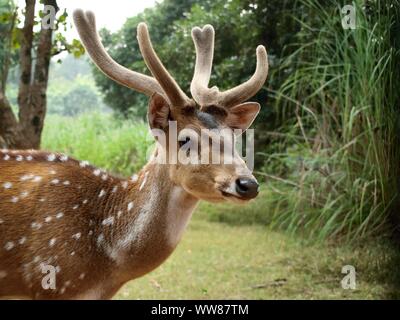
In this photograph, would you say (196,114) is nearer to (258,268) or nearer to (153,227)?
(153,227)

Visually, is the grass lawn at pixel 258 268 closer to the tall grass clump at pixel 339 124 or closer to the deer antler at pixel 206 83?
the tall grass clump at pixel 339 124

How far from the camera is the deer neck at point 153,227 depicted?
1.03 m

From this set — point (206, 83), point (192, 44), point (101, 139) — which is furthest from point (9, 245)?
point (192, 44)

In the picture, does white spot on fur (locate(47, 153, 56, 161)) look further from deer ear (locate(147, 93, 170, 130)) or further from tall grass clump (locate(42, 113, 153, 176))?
tall grass clump (locate(42, 113, 153, 176))

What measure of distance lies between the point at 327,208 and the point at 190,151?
128 cm

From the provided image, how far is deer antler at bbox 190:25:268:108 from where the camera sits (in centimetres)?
104

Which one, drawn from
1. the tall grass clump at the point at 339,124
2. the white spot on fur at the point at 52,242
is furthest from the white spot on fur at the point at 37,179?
the tall grass clump at the point at 339,124

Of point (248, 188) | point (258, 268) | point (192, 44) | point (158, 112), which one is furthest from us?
point (258, 268)

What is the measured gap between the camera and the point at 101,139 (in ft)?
6.30

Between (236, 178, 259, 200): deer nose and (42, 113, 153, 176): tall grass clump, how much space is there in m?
0.91

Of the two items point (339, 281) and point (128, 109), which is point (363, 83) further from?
point (128, 109)

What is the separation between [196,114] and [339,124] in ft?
4.56

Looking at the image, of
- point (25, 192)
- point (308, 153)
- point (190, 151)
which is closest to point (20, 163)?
point (25, 192)

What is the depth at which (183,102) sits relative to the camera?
40.0 inches
